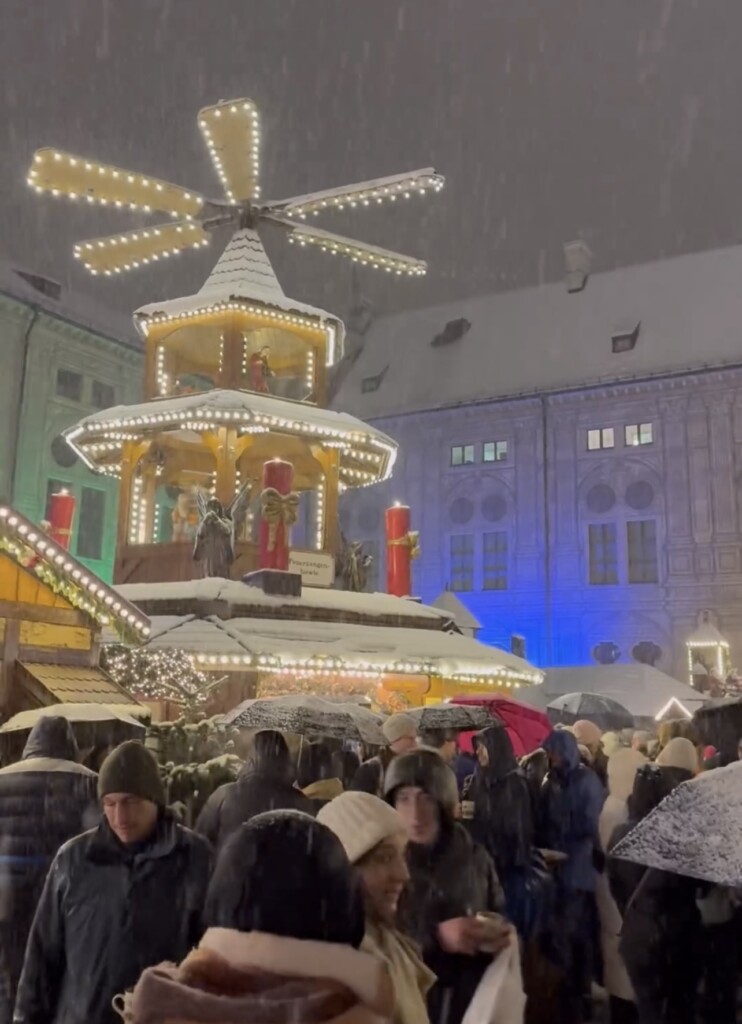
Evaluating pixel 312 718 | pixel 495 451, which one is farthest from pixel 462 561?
pixel 312 718

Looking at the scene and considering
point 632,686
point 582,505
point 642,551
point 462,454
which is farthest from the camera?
point 462,454

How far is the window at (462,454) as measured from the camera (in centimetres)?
3788

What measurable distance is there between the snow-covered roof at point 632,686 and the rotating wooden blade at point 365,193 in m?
11.2

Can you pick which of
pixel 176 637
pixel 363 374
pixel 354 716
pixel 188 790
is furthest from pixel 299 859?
pixel 363 374

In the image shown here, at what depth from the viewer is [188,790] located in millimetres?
8117

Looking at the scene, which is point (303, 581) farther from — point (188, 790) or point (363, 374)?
point (363, 374)

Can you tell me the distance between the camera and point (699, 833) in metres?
2.79

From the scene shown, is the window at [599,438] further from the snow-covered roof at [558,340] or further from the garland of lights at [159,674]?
the garland of lights at [159,674]

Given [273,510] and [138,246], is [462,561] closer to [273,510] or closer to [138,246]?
[138,246]

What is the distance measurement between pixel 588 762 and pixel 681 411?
90.6ft

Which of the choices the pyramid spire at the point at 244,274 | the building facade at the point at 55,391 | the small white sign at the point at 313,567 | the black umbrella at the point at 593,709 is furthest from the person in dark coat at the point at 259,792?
the building facade at the point at 55,391

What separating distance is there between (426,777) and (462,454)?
34529 mm

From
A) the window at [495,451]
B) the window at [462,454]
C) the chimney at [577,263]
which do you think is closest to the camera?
the window at [495,451]

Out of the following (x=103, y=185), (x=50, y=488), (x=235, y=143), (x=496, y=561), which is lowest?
(x=496, y=561)
